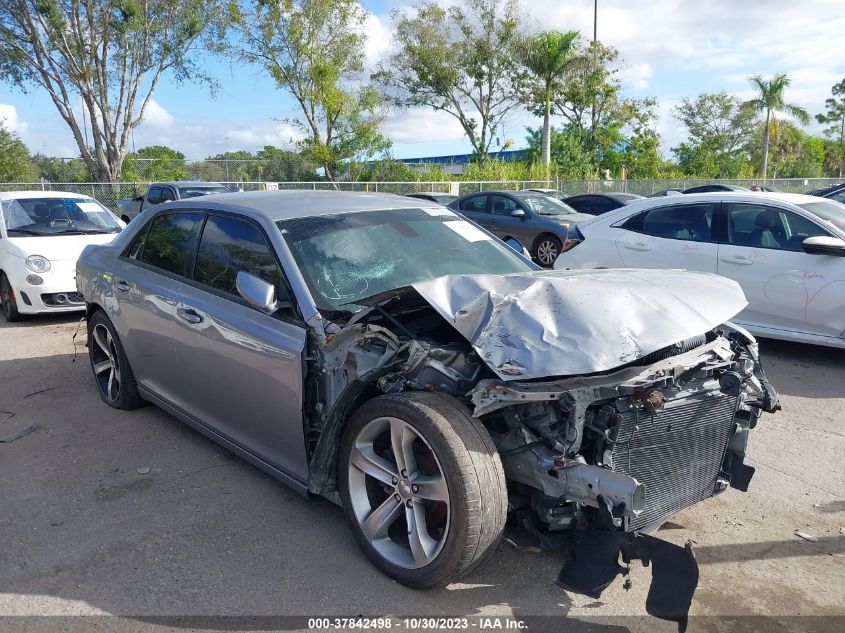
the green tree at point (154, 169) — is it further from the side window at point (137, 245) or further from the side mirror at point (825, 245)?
the side mirror at point (825, 245)

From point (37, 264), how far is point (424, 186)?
19.5 m

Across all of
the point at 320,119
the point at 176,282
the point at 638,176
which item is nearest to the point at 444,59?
the point at 320,119

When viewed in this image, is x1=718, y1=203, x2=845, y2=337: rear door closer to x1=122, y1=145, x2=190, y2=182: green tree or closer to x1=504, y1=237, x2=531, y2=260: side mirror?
x1=504, y1=237, x2=531, y2=260: side mirror

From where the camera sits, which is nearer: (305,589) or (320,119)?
(305,589)

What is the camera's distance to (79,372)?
636cm

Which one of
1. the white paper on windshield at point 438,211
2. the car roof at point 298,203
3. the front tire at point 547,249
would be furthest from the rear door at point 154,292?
the front tire at point 547,249

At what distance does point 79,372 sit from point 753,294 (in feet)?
21.6

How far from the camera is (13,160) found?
35062mm

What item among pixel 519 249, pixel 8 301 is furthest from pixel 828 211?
pixel 8 301

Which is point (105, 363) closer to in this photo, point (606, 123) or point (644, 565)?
point (644, 565)

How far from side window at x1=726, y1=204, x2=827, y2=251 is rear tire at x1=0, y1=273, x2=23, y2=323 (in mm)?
8491

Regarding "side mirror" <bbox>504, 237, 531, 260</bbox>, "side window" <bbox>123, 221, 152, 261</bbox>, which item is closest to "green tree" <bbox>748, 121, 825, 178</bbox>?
"side mirror" <bbox>504, 237, 531, 260</bbox>

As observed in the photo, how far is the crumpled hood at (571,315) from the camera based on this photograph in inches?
103

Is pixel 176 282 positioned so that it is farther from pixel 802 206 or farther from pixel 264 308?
pixel 802 206
